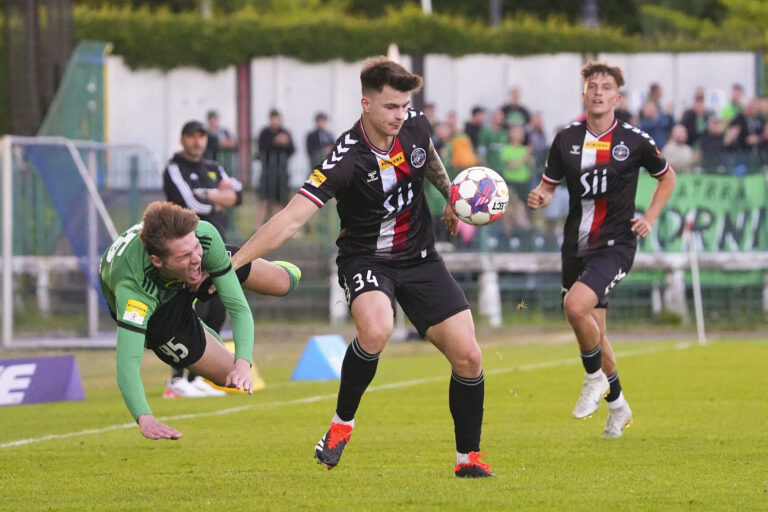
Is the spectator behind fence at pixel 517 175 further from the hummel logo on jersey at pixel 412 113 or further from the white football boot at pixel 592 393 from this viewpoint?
the hummel logo on jersey at pixel 412 113

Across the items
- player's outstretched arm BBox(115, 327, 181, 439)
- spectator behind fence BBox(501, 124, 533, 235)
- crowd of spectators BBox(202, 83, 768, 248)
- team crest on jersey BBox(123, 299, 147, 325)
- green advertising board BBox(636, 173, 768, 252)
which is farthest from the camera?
green advertising board BBox(636, 173, 768, 252)

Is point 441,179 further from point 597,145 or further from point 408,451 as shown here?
point 597,145

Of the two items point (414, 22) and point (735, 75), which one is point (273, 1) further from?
point (735, 75)

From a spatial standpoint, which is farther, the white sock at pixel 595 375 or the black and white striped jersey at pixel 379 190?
the white sock at pixel 595 375

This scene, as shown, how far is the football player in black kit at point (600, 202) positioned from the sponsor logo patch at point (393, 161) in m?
2.23

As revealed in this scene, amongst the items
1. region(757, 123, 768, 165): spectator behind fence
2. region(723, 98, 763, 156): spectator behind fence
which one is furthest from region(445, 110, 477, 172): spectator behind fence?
→ region(757, 123, 768, 165): spectator behind fence

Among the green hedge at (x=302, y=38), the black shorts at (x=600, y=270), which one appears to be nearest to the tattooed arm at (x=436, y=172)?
the black shorts at (x=600, y=270)

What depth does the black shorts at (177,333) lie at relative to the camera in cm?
776

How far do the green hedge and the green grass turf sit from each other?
13948 mm

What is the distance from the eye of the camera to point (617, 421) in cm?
923

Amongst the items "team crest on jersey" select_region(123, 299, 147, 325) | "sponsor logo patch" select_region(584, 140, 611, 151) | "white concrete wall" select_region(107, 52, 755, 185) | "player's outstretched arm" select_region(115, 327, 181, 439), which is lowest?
"player's outstretched arm" select_region(115, 327, 181, 439)

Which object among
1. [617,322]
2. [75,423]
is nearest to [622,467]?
[75,423]

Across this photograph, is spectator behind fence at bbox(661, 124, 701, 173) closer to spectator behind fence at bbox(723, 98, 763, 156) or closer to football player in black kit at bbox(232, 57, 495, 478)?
spectator behind fence at bbox(723, 98, 763, 156)

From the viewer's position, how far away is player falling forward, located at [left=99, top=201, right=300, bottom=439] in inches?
261
